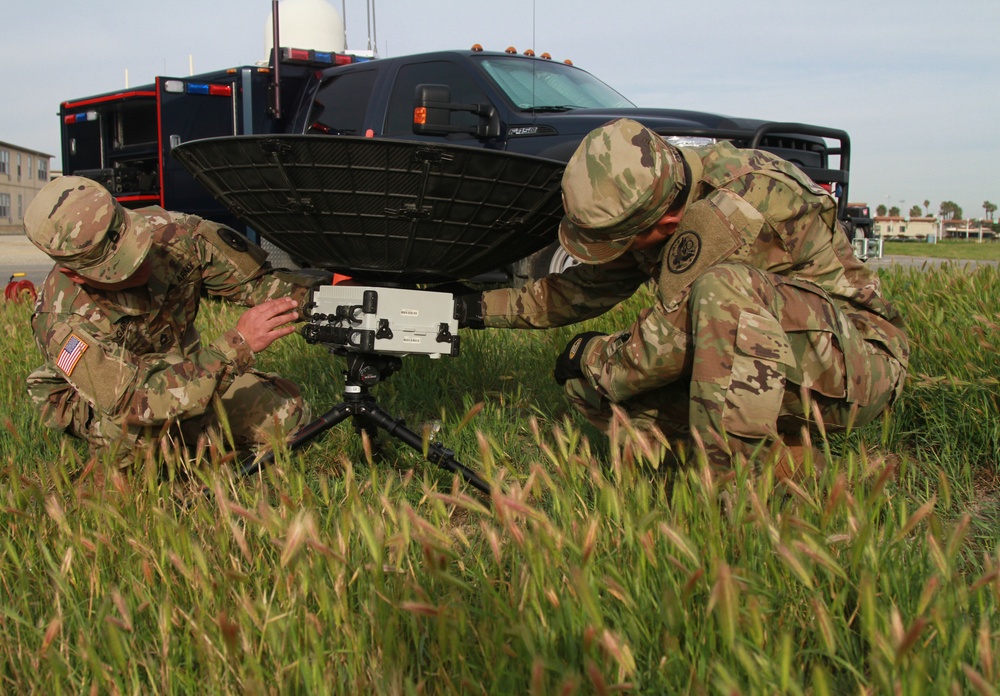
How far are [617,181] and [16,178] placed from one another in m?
88.6

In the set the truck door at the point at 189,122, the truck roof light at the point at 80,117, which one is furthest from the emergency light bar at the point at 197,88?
the truck roof light at the point at 80,117

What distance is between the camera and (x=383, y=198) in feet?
10.3

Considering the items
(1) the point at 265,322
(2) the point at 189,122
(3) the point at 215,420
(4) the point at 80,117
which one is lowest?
(3) the point at 215,420

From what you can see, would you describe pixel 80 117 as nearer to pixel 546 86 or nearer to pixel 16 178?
pixel 546 86

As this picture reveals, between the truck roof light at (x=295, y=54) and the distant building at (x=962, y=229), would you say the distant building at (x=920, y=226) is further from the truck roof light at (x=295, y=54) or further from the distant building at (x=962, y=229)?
the truck roof light at (x=295, y=54)

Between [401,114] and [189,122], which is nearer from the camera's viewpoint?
[401,114]

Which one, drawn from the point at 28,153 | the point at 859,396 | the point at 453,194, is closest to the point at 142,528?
the point at 453,194

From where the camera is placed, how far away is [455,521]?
3762 millimetres

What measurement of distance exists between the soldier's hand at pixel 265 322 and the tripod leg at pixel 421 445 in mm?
431

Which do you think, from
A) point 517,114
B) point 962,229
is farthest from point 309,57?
point 962,229

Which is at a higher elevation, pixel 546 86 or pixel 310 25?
pixel 310 25

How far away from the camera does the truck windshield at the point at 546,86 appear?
7508 mm

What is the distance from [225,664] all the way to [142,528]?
40.9 inches

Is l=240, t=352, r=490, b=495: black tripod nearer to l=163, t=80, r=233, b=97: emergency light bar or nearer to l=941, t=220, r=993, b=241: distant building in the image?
l=163, t=80, r=233, b=97: emergency light bar
